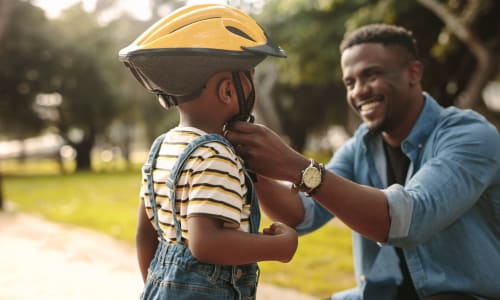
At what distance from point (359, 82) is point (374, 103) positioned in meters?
0.14

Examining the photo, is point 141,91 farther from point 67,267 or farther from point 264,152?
point 264,152

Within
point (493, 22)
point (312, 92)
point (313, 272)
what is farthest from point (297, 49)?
point (312, 92)

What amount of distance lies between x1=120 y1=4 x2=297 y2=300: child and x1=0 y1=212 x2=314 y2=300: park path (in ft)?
11.5

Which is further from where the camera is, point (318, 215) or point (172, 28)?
point (318, 215)

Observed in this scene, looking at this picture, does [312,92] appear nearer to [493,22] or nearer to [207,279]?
[493,22]

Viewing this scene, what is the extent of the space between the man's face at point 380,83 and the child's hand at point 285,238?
1.25 m

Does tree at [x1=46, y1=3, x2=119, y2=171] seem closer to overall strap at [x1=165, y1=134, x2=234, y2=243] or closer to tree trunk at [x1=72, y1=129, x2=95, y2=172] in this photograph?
tree trunk at [x1=72, y1=129, x2=95, y2=172]

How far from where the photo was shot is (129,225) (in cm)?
979

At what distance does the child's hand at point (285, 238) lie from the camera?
77.0 inches

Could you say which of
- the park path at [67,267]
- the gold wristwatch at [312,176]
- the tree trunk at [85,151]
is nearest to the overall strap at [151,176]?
the gold wristwatch at [312,176]

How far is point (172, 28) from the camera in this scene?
2010mm

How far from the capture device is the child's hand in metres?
1.96

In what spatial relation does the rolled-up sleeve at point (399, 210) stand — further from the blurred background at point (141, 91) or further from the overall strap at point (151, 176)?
the blurred background at point (141, 91)

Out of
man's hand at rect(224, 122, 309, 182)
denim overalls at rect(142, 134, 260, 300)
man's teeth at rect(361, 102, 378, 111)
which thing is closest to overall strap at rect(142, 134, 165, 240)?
denim overalls at rect(142, 134, 260, 300)
